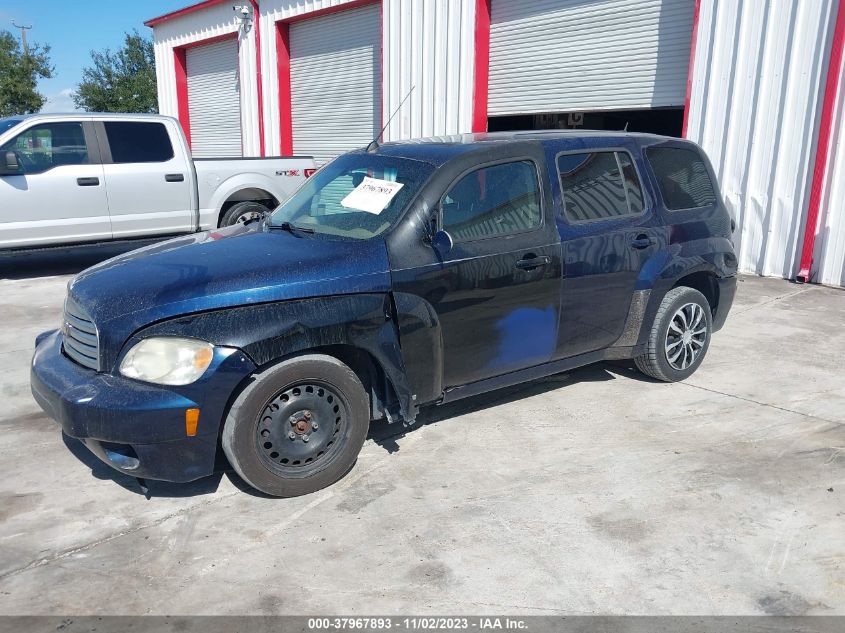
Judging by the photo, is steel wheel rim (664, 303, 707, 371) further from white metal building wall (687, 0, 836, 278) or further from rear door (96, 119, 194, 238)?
rear door (96, 119, 194, 238)

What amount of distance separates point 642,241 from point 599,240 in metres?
0.43

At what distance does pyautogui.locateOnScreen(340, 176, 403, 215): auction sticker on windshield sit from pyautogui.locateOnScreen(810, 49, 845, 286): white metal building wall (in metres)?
6.38

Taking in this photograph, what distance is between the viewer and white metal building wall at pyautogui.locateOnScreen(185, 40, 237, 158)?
59.2 feet

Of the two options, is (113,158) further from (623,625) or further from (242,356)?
(623,625)

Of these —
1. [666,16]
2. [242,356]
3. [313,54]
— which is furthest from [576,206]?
[313,54]

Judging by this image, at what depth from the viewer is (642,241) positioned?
196 inches

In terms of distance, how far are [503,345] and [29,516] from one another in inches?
106

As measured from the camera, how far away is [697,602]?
9.82 ft

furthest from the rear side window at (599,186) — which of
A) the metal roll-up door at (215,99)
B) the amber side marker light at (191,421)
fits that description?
the metal roll-up door at (215,99)

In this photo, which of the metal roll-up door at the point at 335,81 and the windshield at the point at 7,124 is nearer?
the windshield at the point at 7,124

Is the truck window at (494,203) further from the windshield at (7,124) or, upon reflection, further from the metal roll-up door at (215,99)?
the metal roll-up door at (215,99)

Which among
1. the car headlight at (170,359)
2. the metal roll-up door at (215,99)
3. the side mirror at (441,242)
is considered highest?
the metal roll-up door at (215,99)

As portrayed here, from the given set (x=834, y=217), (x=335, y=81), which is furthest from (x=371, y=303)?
(x=335, y=81)

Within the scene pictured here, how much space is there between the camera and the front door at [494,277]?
13.4 ft
